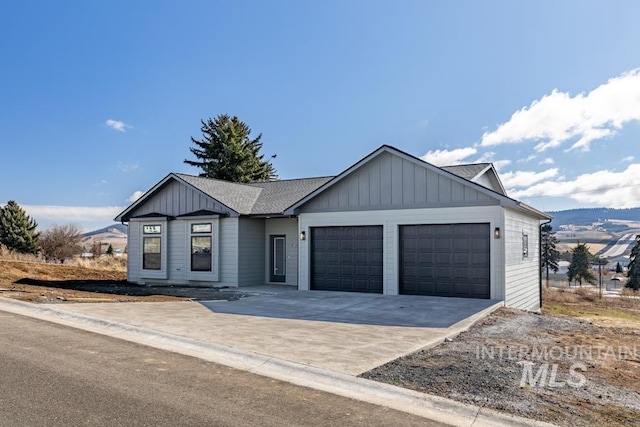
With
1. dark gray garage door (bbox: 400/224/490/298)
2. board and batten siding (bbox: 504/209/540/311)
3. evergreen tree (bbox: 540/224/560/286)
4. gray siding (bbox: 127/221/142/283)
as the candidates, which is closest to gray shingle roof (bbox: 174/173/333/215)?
gray siding (bbox: 127/221/142/283)

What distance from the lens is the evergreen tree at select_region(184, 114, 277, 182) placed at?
1773 inches

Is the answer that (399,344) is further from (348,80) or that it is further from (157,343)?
(348,80)

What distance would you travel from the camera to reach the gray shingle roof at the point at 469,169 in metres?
16.5

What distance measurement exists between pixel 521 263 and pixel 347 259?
6042 millimetres

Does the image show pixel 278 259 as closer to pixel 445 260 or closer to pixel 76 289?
pixel 445 260

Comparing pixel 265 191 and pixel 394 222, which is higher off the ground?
pixel 265 191

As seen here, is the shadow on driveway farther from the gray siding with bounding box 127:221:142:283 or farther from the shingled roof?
the gray siding with bounding box 127:221:142:283

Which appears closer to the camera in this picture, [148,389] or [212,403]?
[212,403]

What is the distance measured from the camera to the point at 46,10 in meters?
15.7

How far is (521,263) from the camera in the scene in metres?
15.9

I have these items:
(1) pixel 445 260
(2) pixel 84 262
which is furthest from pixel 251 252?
(2) pixel 84 262

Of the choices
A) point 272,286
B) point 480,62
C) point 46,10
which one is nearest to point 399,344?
point 272,286

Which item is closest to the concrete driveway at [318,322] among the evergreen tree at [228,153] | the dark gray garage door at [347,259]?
the dark gray garage door at [347,259]

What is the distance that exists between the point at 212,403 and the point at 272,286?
535 inches
